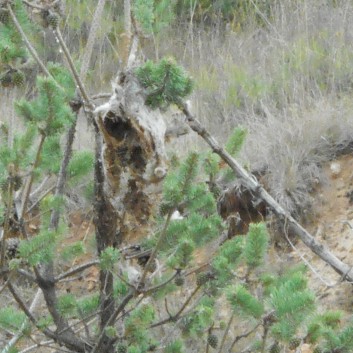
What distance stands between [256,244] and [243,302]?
0.56 feet

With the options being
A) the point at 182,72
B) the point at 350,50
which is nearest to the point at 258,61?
the point at 350,50

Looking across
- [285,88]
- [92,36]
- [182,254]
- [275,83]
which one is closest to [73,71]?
[92,36]

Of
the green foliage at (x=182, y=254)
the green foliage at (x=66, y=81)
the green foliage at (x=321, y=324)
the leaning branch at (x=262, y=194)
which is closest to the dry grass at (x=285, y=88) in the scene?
the leaning branch at (x=262, y=194)

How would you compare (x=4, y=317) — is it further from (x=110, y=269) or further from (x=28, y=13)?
(x=28, y=13)

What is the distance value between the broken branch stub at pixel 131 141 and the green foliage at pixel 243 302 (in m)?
0.44

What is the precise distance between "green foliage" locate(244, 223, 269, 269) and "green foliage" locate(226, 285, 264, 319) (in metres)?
0.10

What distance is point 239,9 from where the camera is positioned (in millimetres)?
9055

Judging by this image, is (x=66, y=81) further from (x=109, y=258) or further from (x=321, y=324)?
(x=321, y=324)

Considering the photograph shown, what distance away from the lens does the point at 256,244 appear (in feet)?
8.63

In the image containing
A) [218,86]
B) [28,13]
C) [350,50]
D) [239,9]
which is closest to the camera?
[28,13]

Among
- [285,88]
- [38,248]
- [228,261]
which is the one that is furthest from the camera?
[285,88]

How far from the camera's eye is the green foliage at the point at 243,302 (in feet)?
8.43

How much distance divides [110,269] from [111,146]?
1.24 feet

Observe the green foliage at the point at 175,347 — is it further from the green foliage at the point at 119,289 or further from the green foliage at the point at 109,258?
the green foliage at the point at 109,258
